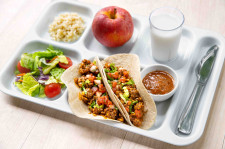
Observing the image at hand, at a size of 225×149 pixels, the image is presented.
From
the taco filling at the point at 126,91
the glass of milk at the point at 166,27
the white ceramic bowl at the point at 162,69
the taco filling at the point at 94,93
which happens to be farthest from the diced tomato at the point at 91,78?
the glass of milk at the point at 166,27

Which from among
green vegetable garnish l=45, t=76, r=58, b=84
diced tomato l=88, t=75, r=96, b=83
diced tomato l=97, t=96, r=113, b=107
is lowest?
green vegetable garnish l=45, t=76, r=58, b=84

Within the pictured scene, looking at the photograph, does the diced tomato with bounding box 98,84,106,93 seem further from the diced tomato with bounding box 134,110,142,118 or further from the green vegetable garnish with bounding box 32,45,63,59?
the green vegetable garnish with bounding box 32,45,63,59

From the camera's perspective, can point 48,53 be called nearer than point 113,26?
No

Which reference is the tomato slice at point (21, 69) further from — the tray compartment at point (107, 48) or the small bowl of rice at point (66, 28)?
the tray compartment at point (107, 48)

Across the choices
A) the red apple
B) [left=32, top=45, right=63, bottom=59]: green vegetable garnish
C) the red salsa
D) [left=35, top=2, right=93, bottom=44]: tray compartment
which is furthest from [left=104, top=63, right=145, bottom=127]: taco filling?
[left=35, top=2, right=93, bottom=44]: tray compartment

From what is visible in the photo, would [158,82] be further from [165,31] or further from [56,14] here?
[56,14]

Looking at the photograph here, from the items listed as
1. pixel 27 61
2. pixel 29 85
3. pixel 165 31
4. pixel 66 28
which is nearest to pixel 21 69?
pixel 27 61
